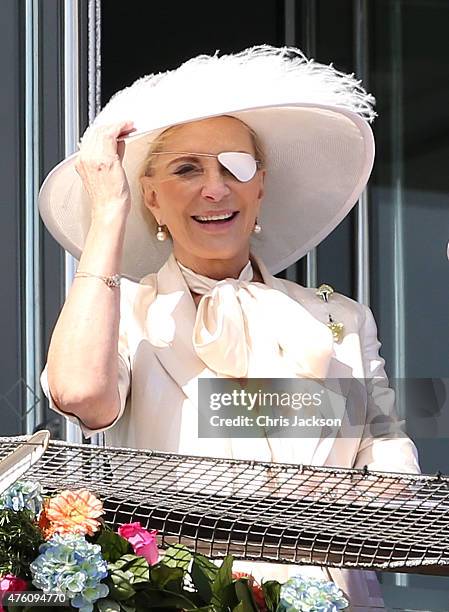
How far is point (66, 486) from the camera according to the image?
5.24ft

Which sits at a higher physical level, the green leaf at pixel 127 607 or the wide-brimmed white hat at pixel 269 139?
the wide-brimmed white hat at pixel 269 139

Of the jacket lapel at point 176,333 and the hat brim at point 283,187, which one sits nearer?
the jacket lapel at point 176,333

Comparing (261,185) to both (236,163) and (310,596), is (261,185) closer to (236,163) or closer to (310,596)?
(236,163)

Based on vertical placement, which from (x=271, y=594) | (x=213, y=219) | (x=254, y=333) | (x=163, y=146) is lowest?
(x=271, y=594)

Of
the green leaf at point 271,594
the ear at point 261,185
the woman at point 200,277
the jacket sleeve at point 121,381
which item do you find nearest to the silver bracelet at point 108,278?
the woman at point 200,277

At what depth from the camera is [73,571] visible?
4.76 ft

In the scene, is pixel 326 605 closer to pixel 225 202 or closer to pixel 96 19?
pixel 225 202

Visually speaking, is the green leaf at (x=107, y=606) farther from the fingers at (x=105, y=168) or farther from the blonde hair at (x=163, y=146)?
the blonde hair at (x=163, y=146)

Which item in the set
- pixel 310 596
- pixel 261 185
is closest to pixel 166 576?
pixel 310 596

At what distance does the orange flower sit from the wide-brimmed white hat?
2.57ft

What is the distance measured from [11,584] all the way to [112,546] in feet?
0.37

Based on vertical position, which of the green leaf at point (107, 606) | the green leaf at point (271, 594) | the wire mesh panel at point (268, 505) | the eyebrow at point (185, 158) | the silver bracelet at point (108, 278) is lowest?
the green leaf at point (271, 594)

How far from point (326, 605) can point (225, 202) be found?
87cm

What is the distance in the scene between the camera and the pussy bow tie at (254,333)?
7.05 feet
